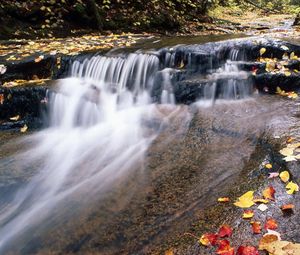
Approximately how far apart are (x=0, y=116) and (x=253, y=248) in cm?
521

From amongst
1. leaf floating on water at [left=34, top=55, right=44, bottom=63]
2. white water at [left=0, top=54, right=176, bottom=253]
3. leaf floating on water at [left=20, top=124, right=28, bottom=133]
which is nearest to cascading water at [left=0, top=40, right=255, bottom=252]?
white water at [left=0, top=54, right=176, bottom=253]

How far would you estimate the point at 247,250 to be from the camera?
2441 millimetres

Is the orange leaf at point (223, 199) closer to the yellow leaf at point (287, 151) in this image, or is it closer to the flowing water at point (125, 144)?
the flowing water at point (125, 144)

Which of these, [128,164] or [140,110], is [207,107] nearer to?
[140,110]

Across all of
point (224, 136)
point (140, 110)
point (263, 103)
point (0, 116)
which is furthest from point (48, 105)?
point (263, 103)

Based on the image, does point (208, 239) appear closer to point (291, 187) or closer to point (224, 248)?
point (224, 248)

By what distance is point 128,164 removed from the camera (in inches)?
172

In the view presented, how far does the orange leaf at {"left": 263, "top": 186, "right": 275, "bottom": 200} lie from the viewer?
2.98 m

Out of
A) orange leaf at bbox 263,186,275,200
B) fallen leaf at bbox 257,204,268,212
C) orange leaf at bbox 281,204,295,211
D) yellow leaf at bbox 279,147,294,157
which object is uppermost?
yellow leaf at bbox 279,147,294,157

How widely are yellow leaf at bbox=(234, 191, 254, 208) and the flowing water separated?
1.32 feet

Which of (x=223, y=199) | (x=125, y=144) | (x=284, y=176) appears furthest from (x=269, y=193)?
(x=125, y=144)

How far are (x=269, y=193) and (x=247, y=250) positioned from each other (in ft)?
2.43

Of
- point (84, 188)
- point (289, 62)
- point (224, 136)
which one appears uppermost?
point (289, 62)

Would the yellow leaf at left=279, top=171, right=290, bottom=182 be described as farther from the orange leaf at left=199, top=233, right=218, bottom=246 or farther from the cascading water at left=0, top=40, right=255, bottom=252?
the cascading water at left=0, top=40, right=255, bottom=252
